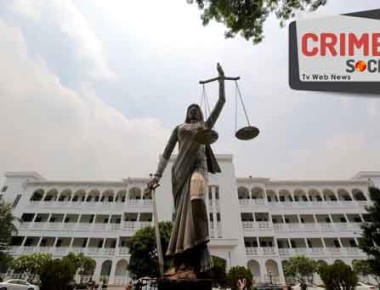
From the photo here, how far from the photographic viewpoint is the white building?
26609mm

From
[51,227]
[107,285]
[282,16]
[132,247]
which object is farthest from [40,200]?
[282,16]

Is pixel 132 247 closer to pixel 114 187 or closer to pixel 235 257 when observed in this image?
pixel 235 257

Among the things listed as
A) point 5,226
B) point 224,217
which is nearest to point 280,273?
point 224,217

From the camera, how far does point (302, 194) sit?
3347 cm

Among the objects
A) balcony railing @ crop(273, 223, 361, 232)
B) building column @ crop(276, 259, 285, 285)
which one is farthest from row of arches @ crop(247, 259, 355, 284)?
balcony railing @ crop(273, 223, 361, 232)

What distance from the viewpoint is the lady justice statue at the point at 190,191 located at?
317 centimetres

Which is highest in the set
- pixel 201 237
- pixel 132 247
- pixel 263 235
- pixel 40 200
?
pixel 40 200

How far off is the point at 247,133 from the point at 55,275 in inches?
463

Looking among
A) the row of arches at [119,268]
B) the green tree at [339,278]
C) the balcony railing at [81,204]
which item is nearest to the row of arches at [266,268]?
the green tree at [339,278]

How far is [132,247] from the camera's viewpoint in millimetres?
17562

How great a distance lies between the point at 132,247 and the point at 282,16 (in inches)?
644

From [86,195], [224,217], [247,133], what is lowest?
[247,133]

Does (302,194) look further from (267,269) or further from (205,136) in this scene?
(205,136)

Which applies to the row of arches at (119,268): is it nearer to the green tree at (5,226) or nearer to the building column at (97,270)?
the building column at (97,270)
